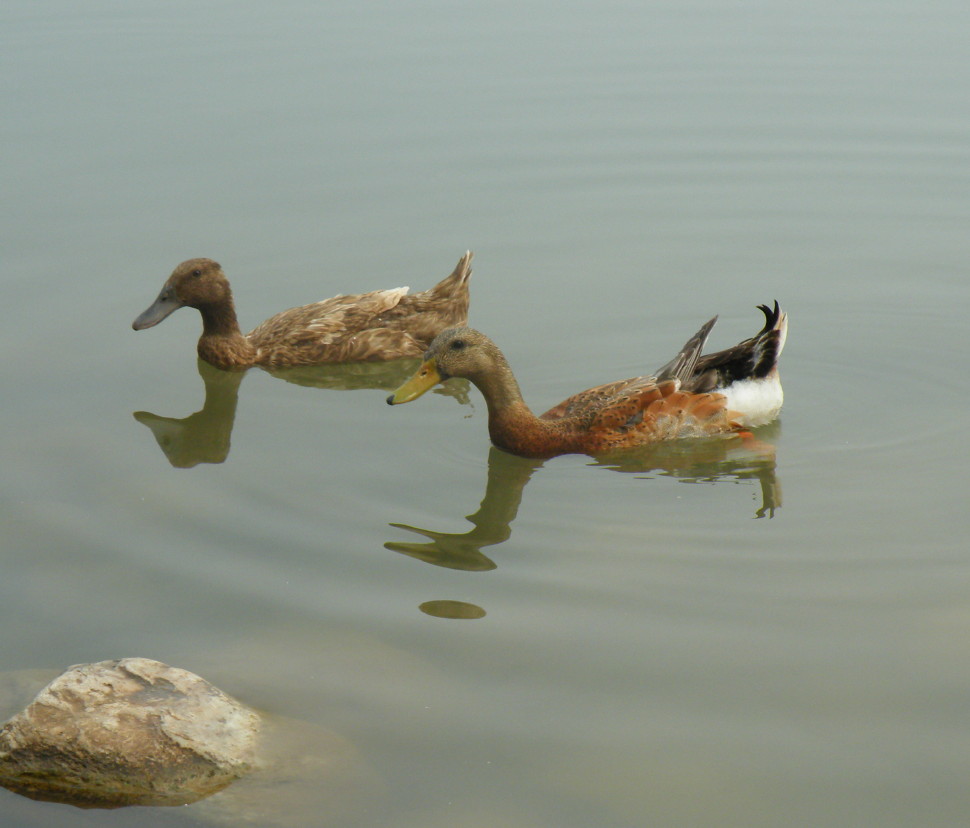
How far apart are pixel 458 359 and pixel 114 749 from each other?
3.94m

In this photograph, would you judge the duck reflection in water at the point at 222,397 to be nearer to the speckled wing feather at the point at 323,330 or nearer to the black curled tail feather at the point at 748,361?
the speckled wing feather at the point at 323,330

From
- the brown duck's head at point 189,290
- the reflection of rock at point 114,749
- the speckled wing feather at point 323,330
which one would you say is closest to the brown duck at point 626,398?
the speckled wing feather at point 323,330

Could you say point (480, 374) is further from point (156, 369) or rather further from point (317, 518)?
point (156, 369)

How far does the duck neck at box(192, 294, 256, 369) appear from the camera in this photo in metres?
10.0

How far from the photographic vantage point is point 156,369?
998 cm

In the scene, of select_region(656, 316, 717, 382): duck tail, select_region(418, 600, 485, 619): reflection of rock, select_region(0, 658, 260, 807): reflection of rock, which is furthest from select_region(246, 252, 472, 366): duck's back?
select_region(0, 658, 260, 807): reflection of rock

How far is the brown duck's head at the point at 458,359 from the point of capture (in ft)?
27.4

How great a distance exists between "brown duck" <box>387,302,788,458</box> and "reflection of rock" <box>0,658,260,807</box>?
354cm

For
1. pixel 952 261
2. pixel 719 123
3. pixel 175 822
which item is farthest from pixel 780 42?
pixel 175 822

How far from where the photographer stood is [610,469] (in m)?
8.00

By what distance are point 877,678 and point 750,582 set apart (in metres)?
0.97

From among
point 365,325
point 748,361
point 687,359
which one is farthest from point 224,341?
point 748,361

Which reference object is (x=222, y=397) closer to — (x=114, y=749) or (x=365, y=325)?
(x=365, y=325)

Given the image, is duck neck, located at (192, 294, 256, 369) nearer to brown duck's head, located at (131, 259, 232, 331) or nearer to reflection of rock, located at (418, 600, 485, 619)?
brown duck's head, located at (131, 259, 232, 331)
